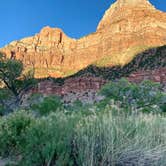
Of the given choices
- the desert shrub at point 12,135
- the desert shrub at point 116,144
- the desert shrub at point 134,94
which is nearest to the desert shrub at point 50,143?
the desert shrub at point 116,144

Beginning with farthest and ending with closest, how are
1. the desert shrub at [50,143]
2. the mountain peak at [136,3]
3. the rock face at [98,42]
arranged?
the mountain peak at [136,3]
the rock face at [98,42]
the desert shrub at [50,143]

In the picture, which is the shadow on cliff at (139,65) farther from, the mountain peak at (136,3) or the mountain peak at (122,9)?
the mountain peak at (136,3)

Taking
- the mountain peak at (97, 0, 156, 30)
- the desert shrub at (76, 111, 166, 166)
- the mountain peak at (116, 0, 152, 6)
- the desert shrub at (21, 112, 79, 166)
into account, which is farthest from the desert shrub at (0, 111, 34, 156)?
the mountain peak at (116, 0, 152, 6)

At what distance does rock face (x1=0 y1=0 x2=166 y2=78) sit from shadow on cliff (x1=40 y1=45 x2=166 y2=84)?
577cm

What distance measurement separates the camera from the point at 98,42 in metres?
146

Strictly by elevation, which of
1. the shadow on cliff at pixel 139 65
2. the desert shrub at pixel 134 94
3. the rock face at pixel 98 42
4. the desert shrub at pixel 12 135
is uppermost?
the rock face at pixel 98 42

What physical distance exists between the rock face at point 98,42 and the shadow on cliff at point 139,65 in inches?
227

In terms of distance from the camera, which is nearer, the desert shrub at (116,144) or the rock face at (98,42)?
the desert shrub at (116,144)

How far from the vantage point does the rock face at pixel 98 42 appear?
12294 cm

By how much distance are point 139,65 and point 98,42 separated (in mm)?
59503

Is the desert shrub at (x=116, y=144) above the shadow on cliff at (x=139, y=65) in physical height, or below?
below

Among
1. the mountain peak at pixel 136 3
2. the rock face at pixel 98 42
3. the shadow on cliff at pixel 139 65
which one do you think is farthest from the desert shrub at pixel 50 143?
the mountain peak at pixel 136 3

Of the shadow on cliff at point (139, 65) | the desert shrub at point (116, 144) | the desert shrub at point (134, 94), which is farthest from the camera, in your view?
the shadow on cliff at point (139, 65)

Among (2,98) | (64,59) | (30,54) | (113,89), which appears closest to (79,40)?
(64,59)
